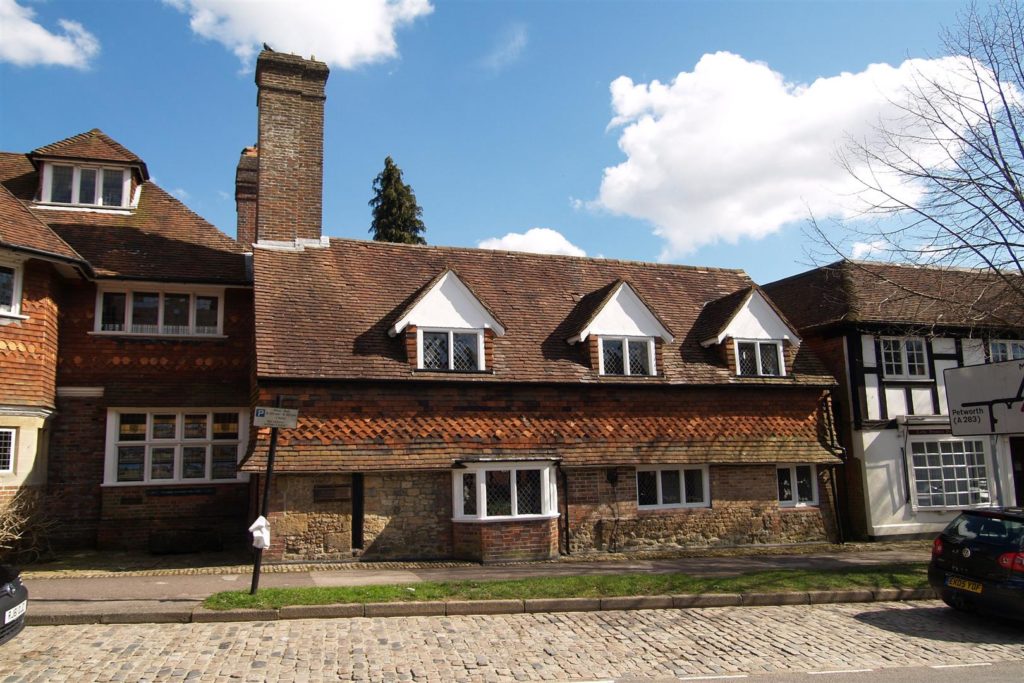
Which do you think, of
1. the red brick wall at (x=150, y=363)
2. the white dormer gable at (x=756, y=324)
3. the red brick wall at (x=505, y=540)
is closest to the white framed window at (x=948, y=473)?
the white dormer gable at (x=756, y=324)

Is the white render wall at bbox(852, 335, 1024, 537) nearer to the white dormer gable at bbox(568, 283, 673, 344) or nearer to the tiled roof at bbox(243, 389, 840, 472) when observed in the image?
the tiled roof at bbox(243, 389, 840, 472)

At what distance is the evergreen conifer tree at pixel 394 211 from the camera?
35.8 metres

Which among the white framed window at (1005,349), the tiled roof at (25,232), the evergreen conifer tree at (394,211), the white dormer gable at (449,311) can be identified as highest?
the evergreen conifer tree at (394,211)

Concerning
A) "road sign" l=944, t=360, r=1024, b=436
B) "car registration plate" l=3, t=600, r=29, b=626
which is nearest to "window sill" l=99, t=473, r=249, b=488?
"car registration plate" l=3, t=600, r=29, b=626

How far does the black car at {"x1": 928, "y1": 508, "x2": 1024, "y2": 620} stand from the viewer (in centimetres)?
950

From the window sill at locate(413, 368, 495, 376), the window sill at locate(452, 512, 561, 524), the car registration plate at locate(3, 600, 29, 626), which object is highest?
the window sill at locate(413, 368, 495, 376)

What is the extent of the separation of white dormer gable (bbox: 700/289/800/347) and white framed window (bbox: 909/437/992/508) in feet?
15.4

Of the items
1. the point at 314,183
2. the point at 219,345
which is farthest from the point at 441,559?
the point at 314,183

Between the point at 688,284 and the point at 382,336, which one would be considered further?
the point at 688,284

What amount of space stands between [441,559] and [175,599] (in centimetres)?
569

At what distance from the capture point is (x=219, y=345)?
56.7ft

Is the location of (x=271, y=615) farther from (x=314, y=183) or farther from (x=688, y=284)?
(x=688, y=284)

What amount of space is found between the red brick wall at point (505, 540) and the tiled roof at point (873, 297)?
9365mm

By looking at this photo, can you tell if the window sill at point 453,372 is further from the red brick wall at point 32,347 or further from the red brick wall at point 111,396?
the red brick wall at point 32,347
